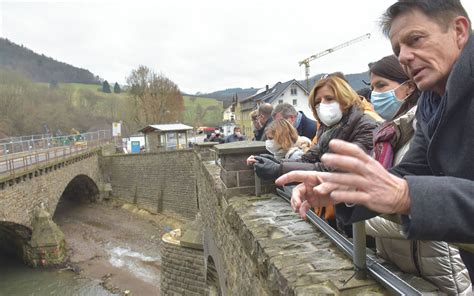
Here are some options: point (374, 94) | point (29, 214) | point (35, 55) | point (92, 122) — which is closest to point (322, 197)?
point (374, 94)

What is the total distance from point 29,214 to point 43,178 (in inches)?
98.3

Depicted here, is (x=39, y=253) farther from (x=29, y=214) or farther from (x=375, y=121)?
(x=375, y=121)

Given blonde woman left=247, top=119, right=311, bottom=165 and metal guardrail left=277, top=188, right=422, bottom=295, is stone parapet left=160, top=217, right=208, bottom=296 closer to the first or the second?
blonde woman left=247, top=119, right=311, bottom=165

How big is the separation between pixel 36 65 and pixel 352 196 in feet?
325

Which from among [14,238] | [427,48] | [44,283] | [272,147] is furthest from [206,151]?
[14,238]

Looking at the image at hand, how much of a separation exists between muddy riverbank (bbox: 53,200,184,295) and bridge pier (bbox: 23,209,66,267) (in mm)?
833

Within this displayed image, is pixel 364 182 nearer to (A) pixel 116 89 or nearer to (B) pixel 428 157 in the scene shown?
(B) pixel 428 157

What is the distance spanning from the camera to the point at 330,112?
8.98ft

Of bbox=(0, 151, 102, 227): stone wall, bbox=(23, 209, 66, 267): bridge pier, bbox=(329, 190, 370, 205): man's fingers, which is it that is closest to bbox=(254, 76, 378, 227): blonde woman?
bbox=(329, 190, 370, 205): man's fingers

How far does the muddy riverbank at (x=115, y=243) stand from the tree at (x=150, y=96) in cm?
1728

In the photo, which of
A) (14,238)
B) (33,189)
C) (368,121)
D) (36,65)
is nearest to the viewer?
(368,121)

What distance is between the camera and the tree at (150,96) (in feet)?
140

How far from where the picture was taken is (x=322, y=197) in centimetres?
129

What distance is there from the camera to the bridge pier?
15.9 m
